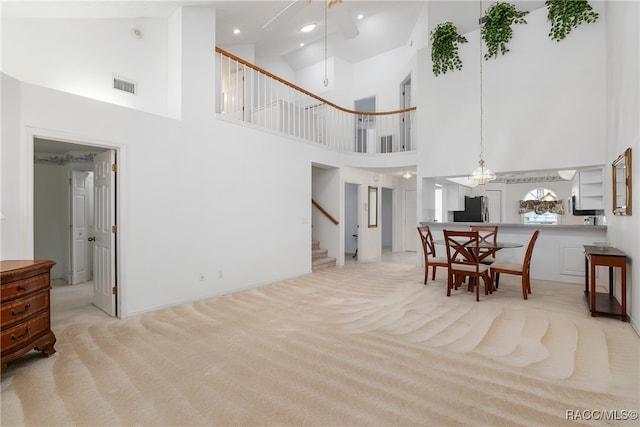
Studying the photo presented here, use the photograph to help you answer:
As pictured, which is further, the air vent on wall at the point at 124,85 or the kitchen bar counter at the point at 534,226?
the kitchen bar counter at the point at 534,226

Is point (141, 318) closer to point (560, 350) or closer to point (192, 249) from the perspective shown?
point (192, 249)

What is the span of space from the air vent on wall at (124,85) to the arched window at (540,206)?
1166 cm

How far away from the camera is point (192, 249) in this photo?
4117 mm

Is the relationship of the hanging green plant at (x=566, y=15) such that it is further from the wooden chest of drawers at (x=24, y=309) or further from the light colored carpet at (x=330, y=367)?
the wooden chest of drawers at (x=24, y=309)

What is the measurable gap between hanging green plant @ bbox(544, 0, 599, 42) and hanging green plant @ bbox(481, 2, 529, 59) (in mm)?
427

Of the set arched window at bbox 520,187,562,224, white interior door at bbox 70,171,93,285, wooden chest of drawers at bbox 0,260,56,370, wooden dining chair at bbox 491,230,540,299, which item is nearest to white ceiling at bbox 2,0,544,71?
white interior door at bbox 70,171,93,285

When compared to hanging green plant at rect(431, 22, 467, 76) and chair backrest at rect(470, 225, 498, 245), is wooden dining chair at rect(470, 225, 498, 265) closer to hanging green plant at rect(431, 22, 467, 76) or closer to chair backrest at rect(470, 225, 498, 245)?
chair backrest at rect(470, 225, 498, 245)

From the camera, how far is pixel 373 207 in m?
8.13

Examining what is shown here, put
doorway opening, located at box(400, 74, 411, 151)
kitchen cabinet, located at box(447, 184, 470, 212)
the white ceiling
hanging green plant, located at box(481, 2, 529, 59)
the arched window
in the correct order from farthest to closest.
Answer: the arched window, kitchen cabinet, located at box(447, 184, 470, 212), doorway opening, located at box(400, 74, 411, 151), hanging green plant, located at box(481, 2, 529, 59), the white ceiling

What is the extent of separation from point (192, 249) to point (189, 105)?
1980 millimetres

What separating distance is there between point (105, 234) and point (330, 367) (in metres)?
3.19

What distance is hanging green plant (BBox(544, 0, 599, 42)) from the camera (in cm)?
489

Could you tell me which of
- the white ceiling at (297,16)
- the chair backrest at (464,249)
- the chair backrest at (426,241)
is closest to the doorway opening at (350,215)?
the white ceiling at (297,16)

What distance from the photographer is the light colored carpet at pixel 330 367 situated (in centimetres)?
183
